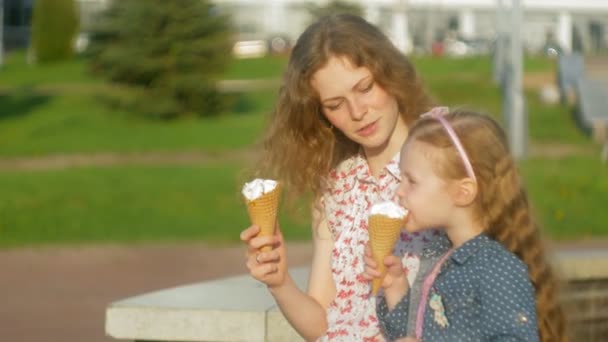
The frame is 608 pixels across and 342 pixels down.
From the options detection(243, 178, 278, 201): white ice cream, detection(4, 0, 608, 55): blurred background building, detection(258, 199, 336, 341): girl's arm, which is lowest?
detection(4, 0, 608, 55): blurred background building

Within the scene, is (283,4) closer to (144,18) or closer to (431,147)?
(144,18)

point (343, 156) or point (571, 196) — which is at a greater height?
point (343, 156)

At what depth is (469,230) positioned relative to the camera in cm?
275

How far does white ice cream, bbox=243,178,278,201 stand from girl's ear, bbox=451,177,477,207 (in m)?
0.44

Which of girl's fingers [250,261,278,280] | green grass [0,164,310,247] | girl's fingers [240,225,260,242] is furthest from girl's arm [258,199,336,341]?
green grass [0,164,310,247]

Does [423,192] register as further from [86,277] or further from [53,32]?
[53,32]

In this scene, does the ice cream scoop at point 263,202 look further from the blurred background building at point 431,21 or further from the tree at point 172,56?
the blurred background building at point 431,21

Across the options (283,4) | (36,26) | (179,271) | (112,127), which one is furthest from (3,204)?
(283,4)

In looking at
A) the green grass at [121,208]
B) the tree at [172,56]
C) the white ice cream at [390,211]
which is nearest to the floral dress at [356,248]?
the white ice cream at [390,211]

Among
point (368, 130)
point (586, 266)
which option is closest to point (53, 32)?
point (586, 266)

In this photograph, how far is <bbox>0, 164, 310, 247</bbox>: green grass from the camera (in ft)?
37.3

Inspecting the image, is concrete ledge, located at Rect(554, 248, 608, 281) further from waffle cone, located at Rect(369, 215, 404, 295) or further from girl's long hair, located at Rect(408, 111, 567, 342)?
waffle cone, located at Rect(369, 215, 404, 295)

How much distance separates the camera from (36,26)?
127 feet

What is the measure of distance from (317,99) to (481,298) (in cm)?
81
